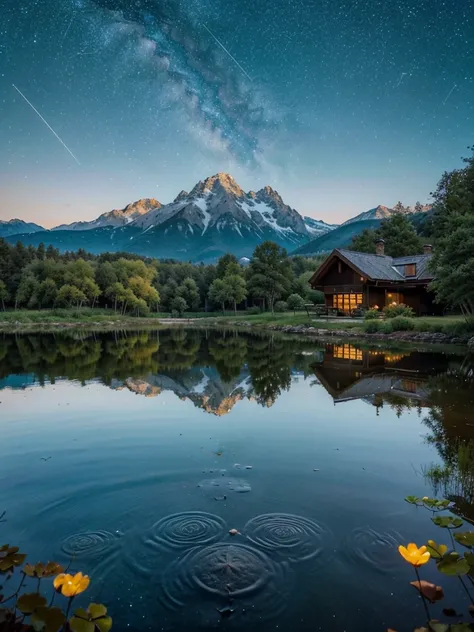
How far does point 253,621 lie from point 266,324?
4455 centimetres

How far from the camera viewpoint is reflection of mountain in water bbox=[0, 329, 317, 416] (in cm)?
1427

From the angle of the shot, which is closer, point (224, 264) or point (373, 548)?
point (373, 548)

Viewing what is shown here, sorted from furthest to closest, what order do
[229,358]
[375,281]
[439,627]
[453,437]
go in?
[375,281], [229,358], [453,437], [439,627]

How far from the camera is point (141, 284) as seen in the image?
262 feet

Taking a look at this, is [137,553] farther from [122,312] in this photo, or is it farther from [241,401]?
[122,312]

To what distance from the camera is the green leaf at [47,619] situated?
2962 mm

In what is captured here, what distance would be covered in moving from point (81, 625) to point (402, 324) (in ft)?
100

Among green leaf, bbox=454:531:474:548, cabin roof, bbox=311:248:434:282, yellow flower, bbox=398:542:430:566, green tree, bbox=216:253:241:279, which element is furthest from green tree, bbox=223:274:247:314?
yellow flower, bbox=398:542:430:566

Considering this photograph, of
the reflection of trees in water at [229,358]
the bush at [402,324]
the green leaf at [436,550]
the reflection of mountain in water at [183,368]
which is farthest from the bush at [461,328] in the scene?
the green leaf at [436,550]

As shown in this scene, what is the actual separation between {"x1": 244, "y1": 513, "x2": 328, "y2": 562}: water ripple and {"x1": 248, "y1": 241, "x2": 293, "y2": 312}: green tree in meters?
57.1

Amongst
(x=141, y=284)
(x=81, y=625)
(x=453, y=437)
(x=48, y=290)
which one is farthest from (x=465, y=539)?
(x=141, y=284)

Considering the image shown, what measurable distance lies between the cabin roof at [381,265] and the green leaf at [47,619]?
39.3m

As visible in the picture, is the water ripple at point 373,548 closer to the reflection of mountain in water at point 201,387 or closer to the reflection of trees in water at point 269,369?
the reflection of mountain in water at point 201,387

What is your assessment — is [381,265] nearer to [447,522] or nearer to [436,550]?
[447,522]
